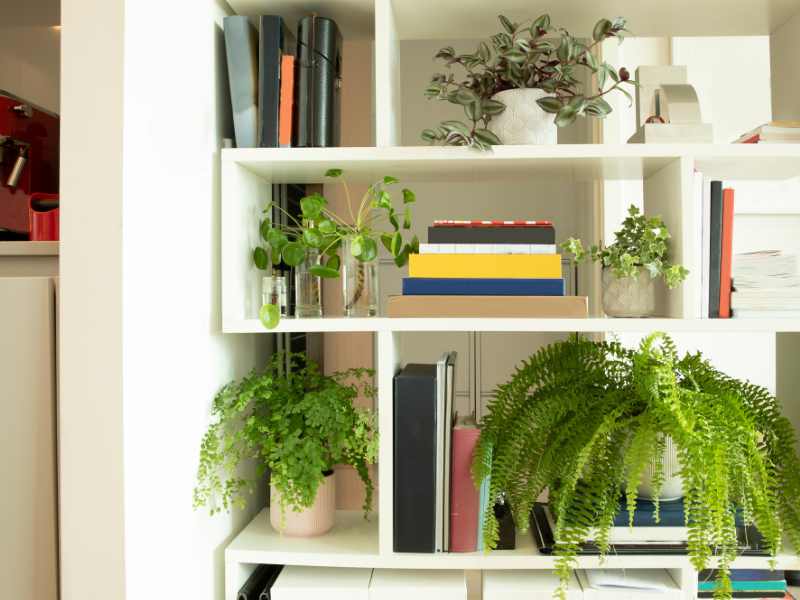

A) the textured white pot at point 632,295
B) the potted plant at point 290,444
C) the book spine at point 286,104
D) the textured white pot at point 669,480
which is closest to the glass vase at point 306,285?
the potted plant at point 290,444

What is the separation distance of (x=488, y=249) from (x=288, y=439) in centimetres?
54

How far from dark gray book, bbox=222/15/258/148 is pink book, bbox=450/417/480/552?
2.37 ft

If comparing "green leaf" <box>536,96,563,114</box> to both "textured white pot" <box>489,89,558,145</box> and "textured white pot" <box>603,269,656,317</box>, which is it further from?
"textured white pot" <box>603,269,656,317</box>

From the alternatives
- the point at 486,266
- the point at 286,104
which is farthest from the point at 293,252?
the point at 486,266

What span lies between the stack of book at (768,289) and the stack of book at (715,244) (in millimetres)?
21

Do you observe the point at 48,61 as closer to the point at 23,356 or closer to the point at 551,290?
the point at 23,356

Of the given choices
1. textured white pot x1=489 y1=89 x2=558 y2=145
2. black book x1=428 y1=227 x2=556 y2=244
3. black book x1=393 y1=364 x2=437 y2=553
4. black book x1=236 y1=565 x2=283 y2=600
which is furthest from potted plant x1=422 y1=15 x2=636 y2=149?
black book x1=236 y1=565 x2=283 y2=600

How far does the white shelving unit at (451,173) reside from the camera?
Result: 53.1 inches

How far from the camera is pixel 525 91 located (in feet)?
4.53

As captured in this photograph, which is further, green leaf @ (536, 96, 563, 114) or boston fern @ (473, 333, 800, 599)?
green leaf @ (536, 96, 563, 114)

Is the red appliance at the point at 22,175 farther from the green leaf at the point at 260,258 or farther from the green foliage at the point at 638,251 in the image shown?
the green foliage at the point at 638,251

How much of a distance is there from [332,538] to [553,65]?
107 centimetres

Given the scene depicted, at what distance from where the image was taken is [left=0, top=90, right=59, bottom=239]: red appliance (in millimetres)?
1376

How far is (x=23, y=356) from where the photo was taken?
1.15m
